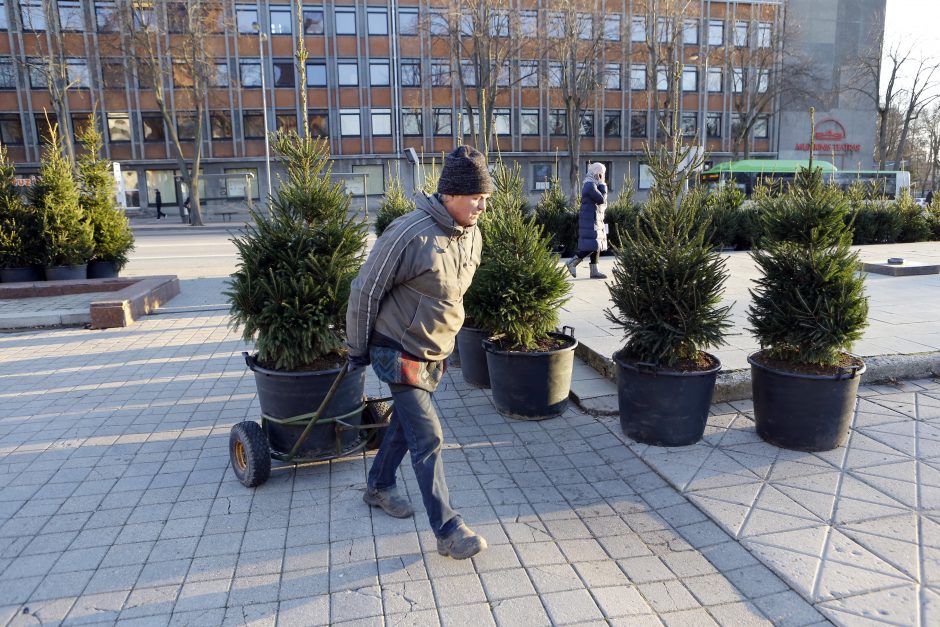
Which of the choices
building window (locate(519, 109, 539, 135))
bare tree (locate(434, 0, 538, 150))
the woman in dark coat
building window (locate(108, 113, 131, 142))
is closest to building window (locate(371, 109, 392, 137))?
bare tree (locate(434, 0, 538, 150))

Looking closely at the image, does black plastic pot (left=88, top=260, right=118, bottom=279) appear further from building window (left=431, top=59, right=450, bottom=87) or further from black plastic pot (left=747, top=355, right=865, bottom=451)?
building window (left=431, top=59, right=450, bottom=87)

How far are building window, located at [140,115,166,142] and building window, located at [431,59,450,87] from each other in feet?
57.8

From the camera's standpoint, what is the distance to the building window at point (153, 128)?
4197 cm

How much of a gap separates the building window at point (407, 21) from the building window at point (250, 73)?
9.45 metres

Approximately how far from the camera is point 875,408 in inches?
206

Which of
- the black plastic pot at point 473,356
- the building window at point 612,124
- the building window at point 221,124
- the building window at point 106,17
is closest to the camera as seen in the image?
the black plastic pot at point 473,356

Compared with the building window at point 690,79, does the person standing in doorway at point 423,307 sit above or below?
below

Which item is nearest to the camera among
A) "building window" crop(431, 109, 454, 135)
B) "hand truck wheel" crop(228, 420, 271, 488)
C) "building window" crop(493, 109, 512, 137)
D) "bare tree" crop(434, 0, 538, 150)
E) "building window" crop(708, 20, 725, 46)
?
"hand truck wheel" crop(228, 420, 271, 488)

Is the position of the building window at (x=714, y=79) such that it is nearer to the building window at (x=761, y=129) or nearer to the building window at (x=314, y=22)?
the building window at (x=761, y=129)

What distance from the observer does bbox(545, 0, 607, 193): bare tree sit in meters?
36.9

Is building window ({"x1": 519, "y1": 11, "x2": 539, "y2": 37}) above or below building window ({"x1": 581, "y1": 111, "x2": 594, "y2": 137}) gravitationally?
above

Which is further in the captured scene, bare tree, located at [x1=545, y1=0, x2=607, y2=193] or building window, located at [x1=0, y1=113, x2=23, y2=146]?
building window, located at [x1=0, y1=113, x2=23, y2=146]

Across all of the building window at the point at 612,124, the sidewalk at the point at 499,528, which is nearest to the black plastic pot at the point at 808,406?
the sidewalk at the point at 499,528

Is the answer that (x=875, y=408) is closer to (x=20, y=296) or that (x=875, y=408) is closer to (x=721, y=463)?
(x=721, y=463)
